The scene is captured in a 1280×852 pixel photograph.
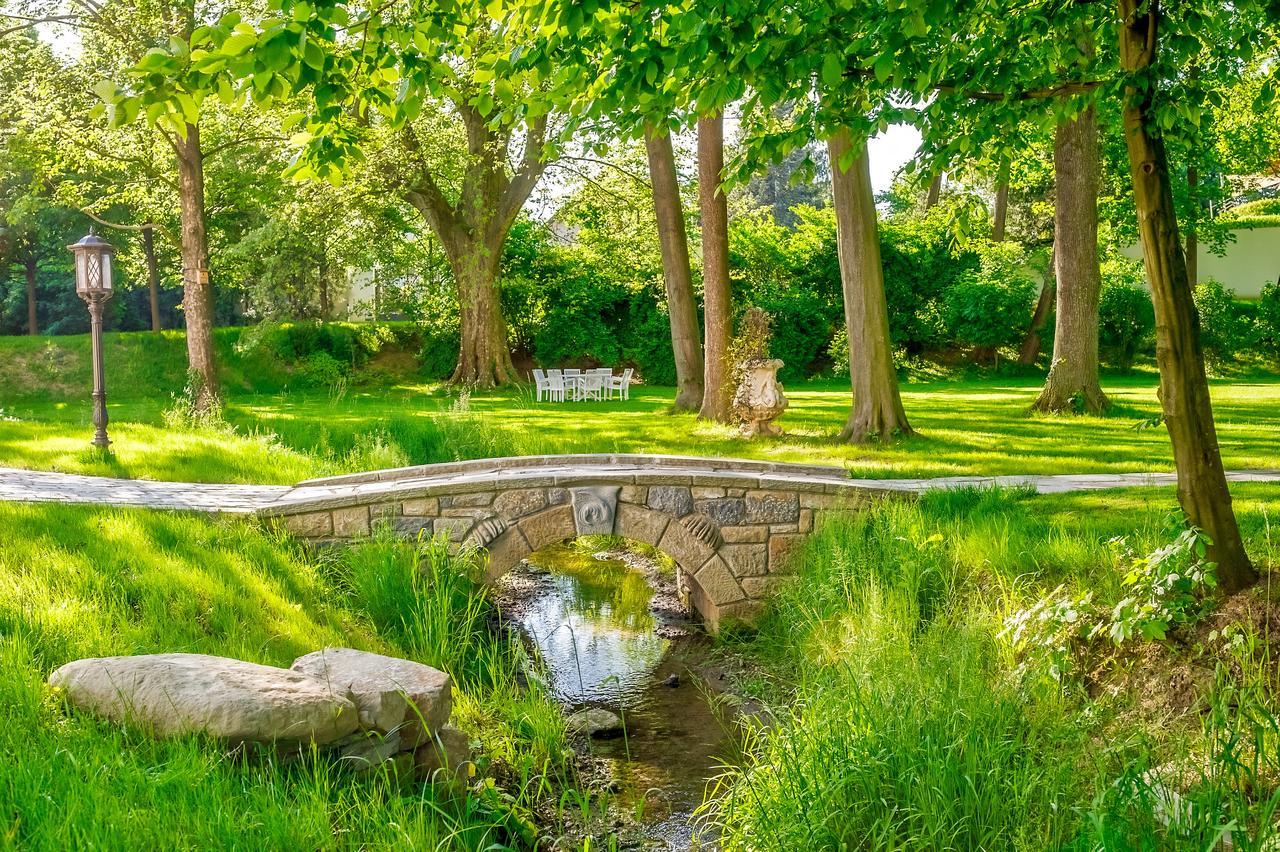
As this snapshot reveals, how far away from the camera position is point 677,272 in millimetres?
14828

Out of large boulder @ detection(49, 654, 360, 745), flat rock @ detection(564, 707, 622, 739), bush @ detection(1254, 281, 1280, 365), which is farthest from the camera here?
bush @ detection(1254, 281, 1280, 365)

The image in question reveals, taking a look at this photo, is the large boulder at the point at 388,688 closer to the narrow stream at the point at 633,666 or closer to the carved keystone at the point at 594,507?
the narrow stream at the point at 633,666

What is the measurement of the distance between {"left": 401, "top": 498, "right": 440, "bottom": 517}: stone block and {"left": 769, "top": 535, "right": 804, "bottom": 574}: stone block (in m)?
2.55

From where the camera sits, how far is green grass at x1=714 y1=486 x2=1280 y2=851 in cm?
395

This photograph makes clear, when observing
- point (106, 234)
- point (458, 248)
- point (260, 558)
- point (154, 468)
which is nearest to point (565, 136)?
point (260, 558)

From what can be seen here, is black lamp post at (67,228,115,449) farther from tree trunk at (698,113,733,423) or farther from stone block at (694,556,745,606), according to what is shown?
tree trunk at (698,113,733,423)

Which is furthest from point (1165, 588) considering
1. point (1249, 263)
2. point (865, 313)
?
point (1249, 263)

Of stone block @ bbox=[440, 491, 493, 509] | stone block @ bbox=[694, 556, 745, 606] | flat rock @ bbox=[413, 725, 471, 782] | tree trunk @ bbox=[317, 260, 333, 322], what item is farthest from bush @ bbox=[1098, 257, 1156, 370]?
flat rock @ bbox=[413, 725, 471, 782]

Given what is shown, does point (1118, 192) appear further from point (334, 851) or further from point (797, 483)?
point (334, 851)

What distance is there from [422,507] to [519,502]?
2.36 feet

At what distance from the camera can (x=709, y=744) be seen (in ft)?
21.6

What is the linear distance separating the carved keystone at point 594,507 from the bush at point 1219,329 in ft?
65.8

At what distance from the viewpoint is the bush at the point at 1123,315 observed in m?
24.0

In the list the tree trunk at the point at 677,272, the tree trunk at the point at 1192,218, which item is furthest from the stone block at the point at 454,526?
the tree trunk at the point at 1192,218
